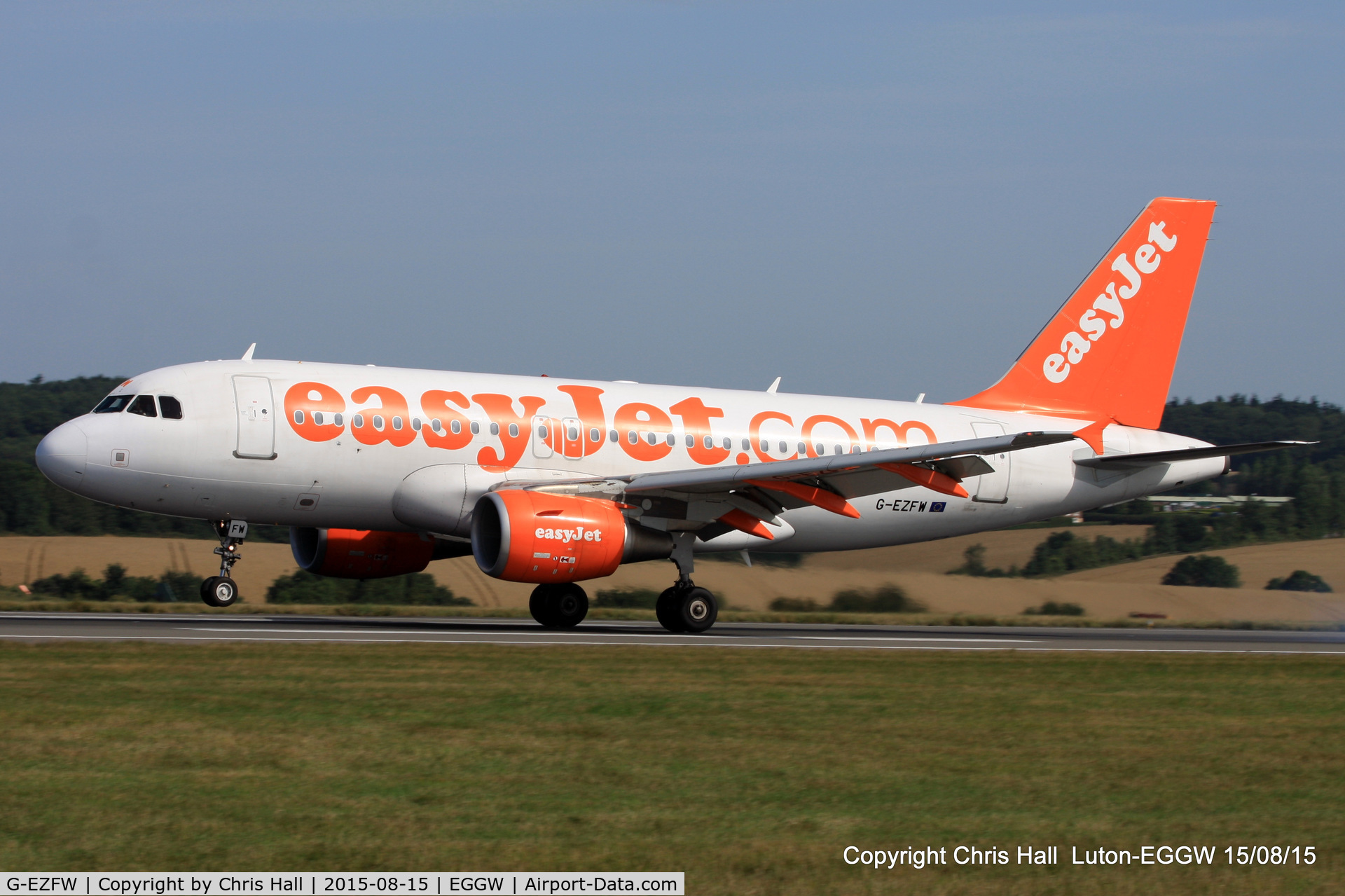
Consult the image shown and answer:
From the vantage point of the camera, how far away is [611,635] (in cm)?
2155

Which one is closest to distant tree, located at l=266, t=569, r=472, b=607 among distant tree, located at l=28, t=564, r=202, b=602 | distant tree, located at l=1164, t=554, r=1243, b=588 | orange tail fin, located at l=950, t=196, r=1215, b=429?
distant tree, located at l=28, t=564, r=202, b=602

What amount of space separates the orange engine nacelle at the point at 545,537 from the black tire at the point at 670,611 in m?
1.91

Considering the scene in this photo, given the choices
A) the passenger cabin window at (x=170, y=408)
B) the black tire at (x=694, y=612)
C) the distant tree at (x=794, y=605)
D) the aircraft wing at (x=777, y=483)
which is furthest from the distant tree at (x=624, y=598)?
the passenger cabin window at (x=170, y=408)

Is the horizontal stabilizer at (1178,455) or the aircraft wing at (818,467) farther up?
the horizontal stabilizer at (1178,455)

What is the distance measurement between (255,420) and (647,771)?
14.5 metres

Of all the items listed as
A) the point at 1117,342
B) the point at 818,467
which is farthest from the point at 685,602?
the point at 1117,342

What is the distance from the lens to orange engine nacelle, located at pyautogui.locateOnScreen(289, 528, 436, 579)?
80.3 ft

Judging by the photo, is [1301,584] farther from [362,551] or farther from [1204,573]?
[362,551]

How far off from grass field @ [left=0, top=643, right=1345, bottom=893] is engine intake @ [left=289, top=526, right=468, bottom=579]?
29.1 ft

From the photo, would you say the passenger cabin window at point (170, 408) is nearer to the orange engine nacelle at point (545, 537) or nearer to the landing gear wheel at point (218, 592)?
the landing gear wheel at point (218, 592)

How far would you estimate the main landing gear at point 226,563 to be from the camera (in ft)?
71.4

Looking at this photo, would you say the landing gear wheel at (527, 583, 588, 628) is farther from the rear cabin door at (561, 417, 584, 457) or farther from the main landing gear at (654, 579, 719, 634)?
the rear cabin door at (561, 417, 584, 457)

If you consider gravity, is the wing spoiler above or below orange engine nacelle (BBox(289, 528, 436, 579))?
above

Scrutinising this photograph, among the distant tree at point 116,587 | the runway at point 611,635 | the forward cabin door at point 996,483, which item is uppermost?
the forward cabin door at point 996,483
